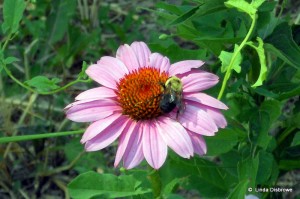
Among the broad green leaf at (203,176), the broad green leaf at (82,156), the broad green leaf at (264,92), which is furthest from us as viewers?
the broad green leaf at (82,156)

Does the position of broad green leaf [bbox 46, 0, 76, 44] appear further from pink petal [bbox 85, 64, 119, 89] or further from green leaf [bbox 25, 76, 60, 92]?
pink petal [bbox 85, 64, 119, 89]

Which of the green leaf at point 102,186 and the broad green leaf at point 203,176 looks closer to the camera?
the green leaf at point 102,186

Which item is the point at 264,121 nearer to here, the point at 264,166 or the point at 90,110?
the point at 264,166

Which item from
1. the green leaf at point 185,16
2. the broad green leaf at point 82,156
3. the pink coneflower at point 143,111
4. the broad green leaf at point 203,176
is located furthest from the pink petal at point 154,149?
the broad green leaf at point 82,156

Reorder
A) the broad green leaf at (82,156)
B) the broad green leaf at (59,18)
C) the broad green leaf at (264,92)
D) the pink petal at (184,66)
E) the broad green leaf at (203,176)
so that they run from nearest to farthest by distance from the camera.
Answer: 1. the pink petal at (184,66)
2. the broad green leaf at (264,92)
3. the broad green leaf at (203,176)
4. the broad green leaf at (82,156)
5. the broad green leaf at (59,18)

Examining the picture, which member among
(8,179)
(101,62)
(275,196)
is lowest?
Answer: (8,179)

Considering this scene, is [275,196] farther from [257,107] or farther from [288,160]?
[257,107]

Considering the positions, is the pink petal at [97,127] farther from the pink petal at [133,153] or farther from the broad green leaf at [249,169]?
the broad green leaf at [249,169]

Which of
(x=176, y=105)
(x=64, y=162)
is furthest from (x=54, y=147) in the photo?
(x=176, y=105)
